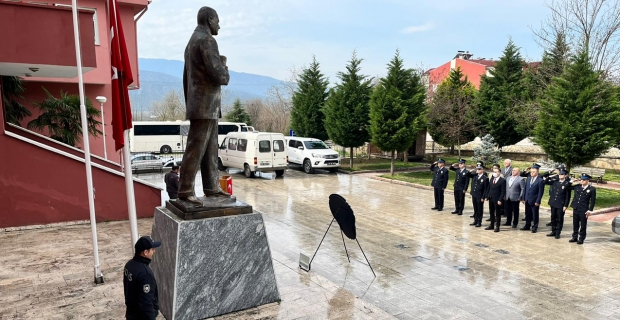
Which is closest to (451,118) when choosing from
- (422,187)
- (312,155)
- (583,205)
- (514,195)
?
(312,155)

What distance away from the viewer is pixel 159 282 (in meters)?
5.28

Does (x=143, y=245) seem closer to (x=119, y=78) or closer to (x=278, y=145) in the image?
(x=119, y=78)

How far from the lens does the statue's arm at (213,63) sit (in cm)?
496

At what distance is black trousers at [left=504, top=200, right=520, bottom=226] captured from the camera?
36.0 feet

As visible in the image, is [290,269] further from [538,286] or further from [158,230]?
[538,286]

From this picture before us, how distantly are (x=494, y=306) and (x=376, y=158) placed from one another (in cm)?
2308

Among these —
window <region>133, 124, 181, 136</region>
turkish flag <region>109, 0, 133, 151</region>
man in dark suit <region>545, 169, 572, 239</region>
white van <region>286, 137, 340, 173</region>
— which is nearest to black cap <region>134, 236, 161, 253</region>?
turkish flag <region>109, 0, 133, 151</region>

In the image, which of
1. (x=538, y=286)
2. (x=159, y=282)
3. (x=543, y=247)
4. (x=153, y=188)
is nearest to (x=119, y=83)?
(x=159, y=282)

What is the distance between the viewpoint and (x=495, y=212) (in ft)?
37.0

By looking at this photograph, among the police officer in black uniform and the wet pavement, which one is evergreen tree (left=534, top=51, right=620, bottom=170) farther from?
the police officer in black uniform

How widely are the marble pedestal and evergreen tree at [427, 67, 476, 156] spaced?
953 inches

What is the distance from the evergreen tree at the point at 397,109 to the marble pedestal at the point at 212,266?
52.2 ft

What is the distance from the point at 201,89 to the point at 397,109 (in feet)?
53.5

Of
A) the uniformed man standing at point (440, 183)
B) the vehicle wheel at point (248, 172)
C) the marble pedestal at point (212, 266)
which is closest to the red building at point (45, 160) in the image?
the marble pedestal at point (212, 266)
